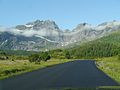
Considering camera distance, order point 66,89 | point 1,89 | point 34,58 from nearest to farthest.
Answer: point 1,89 → point 66,89 → point 34,58

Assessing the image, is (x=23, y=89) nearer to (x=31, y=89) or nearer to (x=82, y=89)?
(x=31, y=89)

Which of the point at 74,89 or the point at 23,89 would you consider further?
the point at 74,89

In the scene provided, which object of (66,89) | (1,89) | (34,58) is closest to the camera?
(1,89)

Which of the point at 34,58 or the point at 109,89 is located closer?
the point at 109,89

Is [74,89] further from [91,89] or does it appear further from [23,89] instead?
[23,89]

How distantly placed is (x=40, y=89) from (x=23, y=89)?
1949 millimetres

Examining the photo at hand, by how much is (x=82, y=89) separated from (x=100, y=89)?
74.7 inches

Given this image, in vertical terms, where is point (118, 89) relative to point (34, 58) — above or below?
below

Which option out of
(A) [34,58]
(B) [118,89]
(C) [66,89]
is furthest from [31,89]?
(A) [34,58]

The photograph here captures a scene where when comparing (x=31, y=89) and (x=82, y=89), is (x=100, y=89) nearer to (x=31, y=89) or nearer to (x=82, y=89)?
(x=82, y=89)

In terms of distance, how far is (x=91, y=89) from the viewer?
35188 millimetres

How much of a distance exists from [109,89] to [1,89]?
10.8 metres

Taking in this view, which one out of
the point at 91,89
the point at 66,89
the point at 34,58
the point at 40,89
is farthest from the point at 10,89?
the point at 34,58

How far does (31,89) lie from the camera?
34000 millimetres
